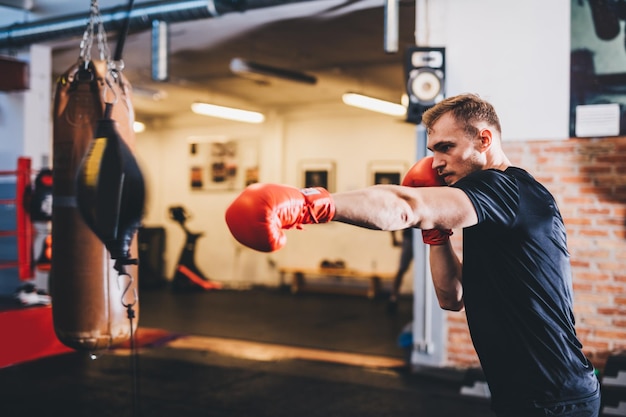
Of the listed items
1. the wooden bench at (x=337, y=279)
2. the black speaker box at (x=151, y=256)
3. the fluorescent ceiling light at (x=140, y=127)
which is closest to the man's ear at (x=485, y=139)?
the wooden bench at (x=337, y=279)

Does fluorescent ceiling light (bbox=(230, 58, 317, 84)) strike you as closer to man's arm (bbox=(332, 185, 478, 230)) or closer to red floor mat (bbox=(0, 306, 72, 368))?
red floor mat (bbox=(0, 306, 72, 368))

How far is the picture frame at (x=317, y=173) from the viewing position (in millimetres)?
10133

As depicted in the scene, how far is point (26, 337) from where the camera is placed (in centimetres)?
439

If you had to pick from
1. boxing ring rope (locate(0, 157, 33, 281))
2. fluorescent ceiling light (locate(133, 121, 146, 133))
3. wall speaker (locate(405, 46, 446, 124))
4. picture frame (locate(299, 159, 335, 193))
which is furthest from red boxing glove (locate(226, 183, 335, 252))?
fluorescent ceiling light (locate(133, 121, 146, 133))

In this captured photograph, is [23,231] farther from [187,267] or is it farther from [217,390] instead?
[187,267]

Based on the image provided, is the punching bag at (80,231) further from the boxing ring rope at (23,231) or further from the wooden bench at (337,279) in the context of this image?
the wooden bench at (337,279)

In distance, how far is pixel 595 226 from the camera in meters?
4.44

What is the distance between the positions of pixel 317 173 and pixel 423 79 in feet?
18.7

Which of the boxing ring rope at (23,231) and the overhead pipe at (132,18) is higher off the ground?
the overhead pipe at (132,18)

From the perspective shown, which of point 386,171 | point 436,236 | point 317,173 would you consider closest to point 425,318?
point 436,236

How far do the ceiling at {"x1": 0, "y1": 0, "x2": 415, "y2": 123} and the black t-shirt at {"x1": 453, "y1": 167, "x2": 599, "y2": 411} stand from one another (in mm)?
4004

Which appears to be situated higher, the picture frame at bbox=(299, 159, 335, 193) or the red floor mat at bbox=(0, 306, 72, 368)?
the picture frame at bbox=(299, 159, 335, 193)

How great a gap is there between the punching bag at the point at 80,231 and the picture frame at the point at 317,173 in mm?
7149

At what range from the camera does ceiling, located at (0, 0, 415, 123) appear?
596 cm
